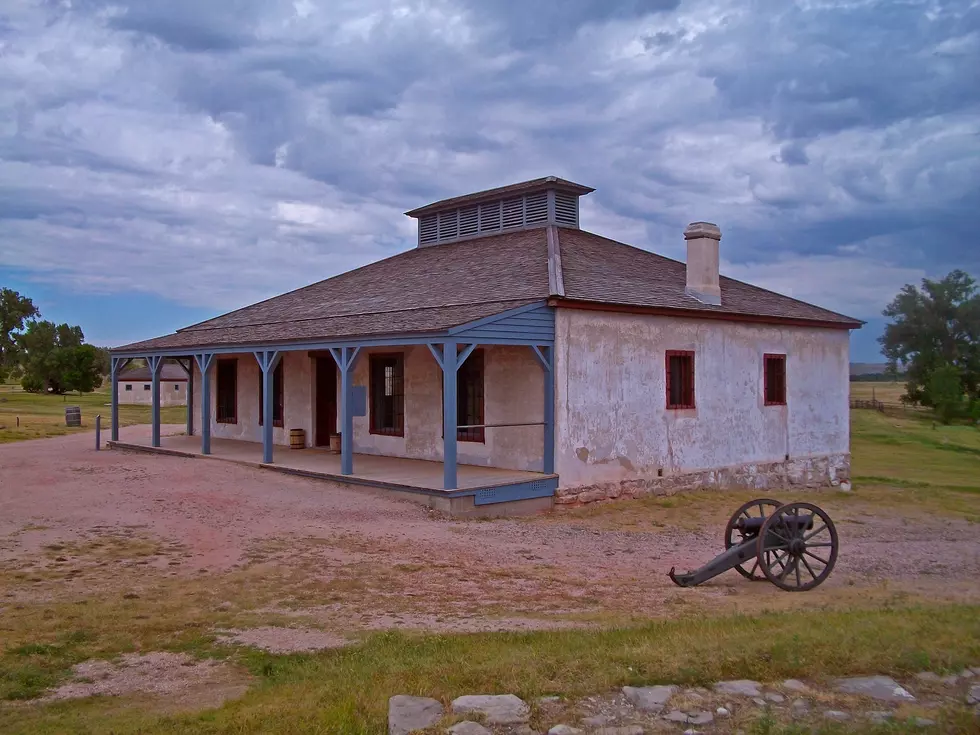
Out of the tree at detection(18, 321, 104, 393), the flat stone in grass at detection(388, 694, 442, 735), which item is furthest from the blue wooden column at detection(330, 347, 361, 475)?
the tree at detection(18, 321, 104, 393)

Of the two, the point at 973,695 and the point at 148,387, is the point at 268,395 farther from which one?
the point at 148,387

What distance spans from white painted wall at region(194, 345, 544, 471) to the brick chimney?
482cm

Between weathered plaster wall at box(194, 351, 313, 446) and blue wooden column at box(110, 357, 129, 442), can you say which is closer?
weathered plaster wall at box(194, 351, 313, 446)

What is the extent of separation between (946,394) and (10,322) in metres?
70.6

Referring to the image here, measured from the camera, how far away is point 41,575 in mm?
8922

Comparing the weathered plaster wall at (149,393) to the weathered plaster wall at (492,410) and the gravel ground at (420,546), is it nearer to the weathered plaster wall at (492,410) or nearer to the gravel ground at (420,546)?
the gravel ground at (420,546)

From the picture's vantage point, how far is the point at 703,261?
18.5 m

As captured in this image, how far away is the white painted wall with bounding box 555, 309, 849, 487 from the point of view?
15.1 metres

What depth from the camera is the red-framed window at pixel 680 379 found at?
17.0 m

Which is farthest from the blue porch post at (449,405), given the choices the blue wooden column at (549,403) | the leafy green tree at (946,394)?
the leafy green tree at (946,394)

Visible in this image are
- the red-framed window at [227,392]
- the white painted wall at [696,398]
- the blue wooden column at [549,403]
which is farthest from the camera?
the red-framed window at [227,392]

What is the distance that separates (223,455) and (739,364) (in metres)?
11.6

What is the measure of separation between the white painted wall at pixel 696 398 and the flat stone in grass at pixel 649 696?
962 centimetres

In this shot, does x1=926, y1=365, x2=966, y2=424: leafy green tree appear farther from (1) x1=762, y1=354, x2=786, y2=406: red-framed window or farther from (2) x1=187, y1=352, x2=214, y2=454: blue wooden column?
(2) x1=187, y1=352, x2=214, y2=454: blue wooden column
